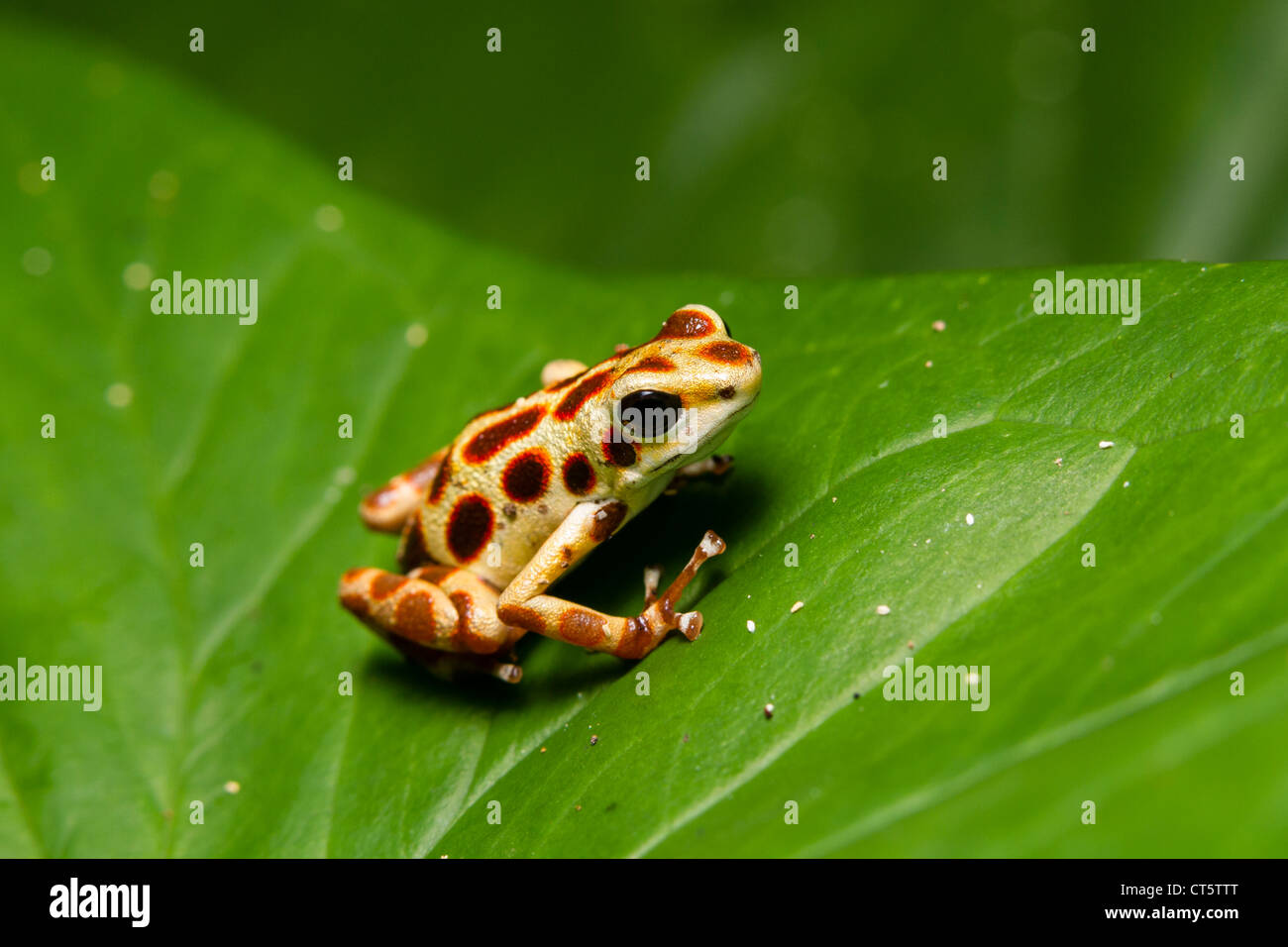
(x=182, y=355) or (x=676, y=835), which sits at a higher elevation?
(x=182, y=355)

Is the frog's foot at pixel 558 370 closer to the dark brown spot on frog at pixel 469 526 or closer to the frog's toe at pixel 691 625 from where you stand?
the dark brown spot on frog at pixel 469 526

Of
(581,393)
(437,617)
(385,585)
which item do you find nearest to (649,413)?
(581,393)

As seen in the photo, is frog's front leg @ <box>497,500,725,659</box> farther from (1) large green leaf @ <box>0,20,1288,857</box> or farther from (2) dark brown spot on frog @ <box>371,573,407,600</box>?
(2) dark brown spot on frog @ <box>371,573,407,600</box>

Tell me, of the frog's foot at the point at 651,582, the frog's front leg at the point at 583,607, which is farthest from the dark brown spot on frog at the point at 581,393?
the frog's foot at the point at 651,582

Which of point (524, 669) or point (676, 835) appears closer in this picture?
point (676, 835)

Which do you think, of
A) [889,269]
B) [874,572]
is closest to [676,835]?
[874,572]

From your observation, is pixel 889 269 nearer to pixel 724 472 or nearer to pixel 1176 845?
pixel 724 472
